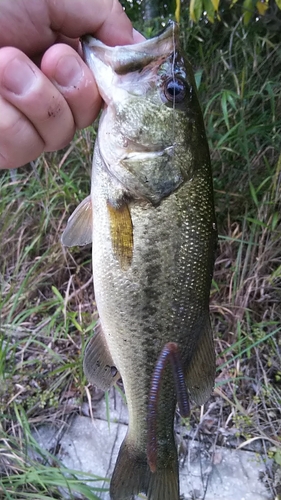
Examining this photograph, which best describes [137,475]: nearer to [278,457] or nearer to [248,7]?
[278,457]

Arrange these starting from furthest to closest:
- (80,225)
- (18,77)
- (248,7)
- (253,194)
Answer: (253,194)
(248,7)
(80,225)
(18,77)

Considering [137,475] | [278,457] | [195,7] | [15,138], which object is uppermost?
[195,7]

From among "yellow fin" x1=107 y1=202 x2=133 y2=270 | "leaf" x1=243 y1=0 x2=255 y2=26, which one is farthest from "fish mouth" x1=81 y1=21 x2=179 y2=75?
"leaf" x1=243 y1=0 x2=255 y2=26

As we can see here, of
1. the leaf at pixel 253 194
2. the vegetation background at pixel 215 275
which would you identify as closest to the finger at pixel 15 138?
the vegetation background at pixel 215 275

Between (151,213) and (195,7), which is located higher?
(195,7)

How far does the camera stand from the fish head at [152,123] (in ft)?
3.91

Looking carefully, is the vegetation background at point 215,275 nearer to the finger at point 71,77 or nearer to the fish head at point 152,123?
the fish head at point 152,123

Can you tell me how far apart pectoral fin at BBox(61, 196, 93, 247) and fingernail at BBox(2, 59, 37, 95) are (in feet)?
1.30

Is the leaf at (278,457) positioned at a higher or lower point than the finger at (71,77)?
lower

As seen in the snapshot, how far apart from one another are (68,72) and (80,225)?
48 centimetres

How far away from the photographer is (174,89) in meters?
1.21

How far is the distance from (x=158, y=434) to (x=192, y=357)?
0.31 metres

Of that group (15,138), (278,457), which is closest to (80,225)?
(15,138)

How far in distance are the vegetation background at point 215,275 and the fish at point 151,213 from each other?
761mm
